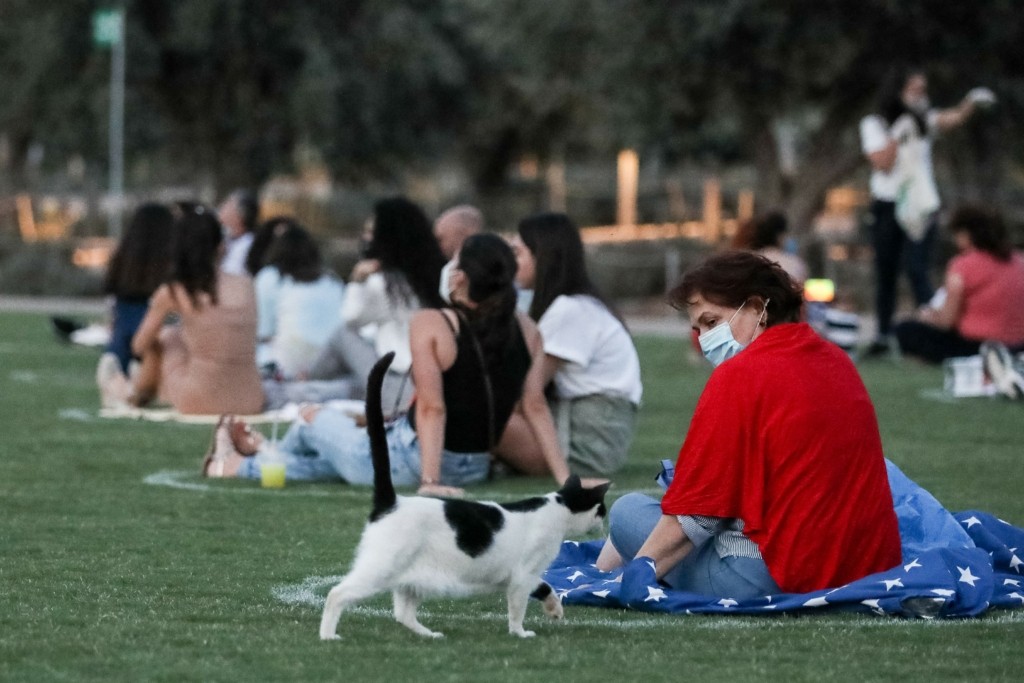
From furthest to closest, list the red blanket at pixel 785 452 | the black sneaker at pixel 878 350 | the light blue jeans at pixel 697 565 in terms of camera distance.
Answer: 1. the black sneaker at pixel 878 350
2. the light blue jeans at pixel 697 565
3. the red blanket at pixel 785 452

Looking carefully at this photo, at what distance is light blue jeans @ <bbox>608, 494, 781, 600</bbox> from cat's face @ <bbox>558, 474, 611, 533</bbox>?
0.37 m

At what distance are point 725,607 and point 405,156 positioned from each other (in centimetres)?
3554

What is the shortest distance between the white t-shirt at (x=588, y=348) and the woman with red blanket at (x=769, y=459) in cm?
367

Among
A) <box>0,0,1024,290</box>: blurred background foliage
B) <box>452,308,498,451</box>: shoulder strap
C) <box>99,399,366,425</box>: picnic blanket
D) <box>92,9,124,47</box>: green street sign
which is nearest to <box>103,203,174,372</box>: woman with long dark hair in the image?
<box>99,399,366,425</box>: picnic blanket

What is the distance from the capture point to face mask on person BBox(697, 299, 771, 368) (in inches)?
269

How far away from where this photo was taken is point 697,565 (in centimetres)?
700

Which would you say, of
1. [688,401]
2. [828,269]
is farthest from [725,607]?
[828,269]

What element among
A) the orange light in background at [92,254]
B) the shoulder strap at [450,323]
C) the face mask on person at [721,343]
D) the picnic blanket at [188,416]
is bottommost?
the orange light in background at [92,254]

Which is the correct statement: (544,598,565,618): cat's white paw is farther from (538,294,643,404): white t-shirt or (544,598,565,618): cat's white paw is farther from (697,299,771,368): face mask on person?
(538,294,643,404): white t-shirt

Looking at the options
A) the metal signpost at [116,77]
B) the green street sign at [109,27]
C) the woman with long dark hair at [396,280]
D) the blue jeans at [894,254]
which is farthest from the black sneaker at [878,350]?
the green street sign at [109,27]

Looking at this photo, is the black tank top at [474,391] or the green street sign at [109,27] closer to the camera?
the black tank top at [474,391]

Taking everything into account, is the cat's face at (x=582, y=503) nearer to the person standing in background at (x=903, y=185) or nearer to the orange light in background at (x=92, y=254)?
the person standing in background at (x=903, y=185)

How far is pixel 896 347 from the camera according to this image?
65.4 ft

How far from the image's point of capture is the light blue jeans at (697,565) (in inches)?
270
